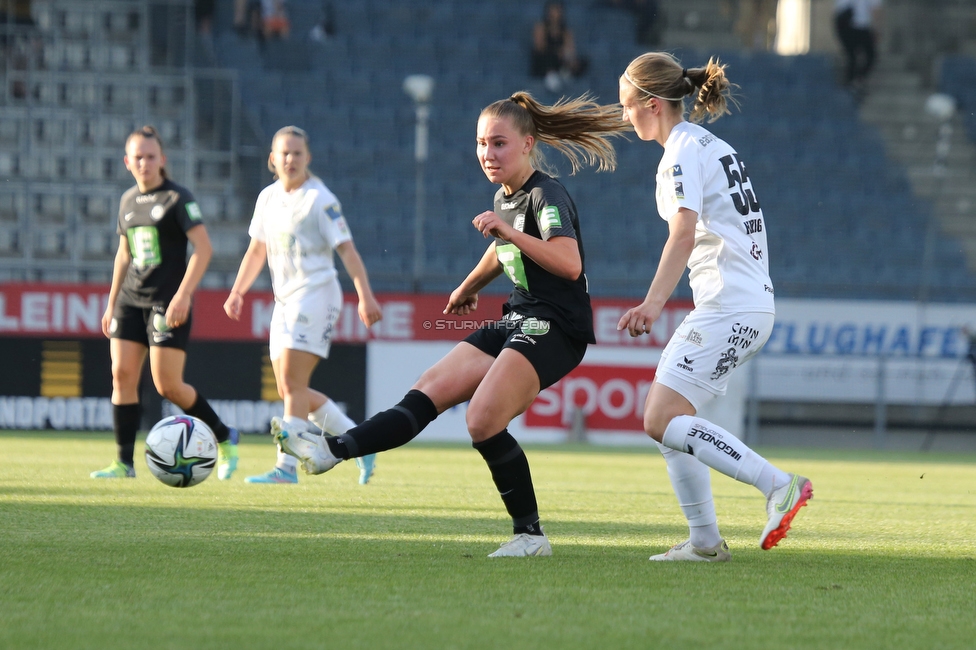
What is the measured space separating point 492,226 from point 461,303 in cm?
94

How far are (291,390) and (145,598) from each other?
14.3 ft

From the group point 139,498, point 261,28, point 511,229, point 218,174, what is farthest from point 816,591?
point 261,28

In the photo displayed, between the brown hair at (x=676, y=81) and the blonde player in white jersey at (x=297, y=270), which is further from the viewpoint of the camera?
the blonde player in white jersey at (x=297, y=270)

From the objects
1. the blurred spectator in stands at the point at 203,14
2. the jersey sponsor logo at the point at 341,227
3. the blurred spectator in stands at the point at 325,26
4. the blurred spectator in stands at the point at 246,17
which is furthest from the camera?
the blurred spectator in stands at the point at 325,26

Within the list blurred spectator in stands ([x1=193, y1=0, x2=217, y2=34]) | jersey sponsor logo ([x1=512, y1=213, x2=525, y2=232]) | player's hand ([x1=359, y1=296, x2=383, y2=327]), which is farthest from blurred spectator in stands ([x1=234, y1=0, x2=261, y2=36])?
jersey sponsor logo ([x1=512, y1=213, x2=525, y2=232])

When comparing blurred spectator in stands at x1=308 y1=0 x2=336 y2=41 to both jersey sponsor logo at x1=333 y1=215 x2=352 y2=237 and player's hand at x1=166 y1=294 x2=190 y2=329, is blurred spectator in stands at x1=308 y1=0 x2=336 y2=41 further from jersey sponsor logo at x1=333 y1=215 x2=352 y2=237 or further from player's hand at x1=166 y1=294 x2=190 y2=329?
player's hand at x1=166 y1=294 x2=190 y2=329

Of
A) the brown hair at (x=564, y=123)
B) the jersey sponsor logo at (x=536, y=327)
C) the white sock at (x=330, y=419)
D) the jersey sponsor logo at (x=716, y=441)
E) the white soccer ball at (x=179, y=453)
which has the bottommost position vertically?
the white sock at (x=330, y=419)

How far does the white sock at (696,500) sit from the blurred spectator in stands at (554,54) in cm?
1753

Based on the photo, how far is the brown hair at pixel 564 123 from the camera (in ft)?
16.9

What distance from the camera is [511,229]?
4773 mm

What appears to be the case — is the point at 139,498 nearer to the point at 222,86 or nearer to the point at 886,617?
the point at 886,617

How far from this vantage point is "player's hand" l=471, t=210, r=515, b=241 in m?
4.68

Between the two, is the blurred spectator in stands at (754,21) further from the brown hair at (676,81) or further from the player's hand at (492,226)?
the player's hand at (492,226)

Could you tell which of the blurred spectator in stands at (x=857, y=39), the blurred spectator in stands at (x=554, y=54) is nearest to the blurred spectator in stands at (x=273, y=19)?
the blurred spectator in stands at (x=554, y=54)
